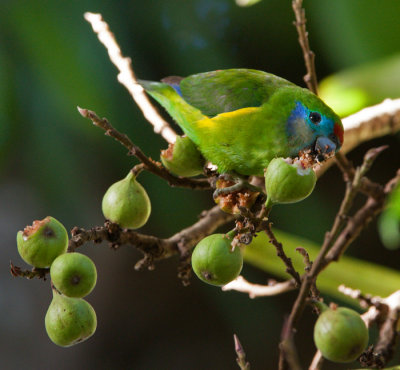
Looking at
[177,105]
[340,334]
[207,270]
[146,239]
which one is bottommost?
[340,334]

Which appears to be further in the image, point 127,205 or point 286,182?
point 127,205

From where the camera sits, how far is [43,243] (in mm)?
737

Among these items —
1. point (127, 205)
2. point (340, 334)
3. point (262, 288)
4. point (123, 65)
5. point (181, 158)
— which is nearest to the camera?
point (340, 334)

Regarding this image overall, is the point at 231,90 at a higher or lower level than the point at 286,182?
higher

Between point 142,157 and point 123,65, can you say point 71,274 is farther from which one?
point 123,65

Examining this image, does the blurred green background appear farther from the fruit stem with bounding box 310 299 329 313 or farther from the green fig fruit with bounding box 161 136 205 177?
the fruit stem with bounding box 310 299 329 313

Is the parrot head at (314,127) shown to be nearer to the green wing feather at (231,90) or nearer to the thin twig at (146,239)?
the green wing feather at (231,90)

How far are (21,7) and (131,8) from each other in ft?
1.77

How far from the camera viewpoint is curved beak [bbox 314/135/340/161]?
3.26 feet

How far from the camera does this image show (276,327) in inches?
100

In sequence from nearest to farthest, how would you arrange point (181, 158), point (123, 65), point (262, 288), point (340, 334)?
point (340, 334) < point (181, 158) < point (262, 288) < point (123, 65)

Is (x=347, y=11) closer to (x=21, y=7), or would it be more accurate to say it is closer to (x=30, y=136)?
(x=21, y=7)

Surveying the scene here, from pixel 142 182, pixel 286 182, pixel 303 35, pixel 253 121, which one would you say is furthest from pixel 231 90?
pixel 142 182

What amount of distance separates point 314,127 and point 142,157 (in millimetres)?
329
